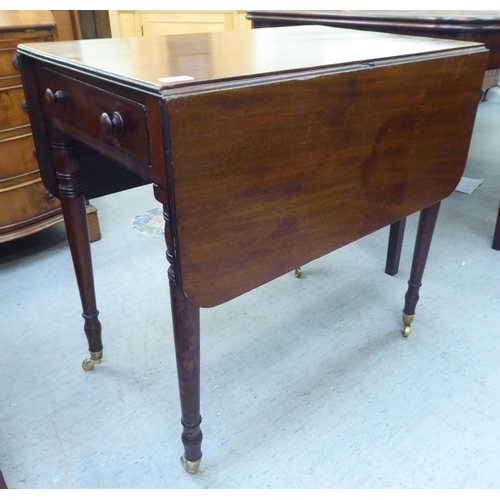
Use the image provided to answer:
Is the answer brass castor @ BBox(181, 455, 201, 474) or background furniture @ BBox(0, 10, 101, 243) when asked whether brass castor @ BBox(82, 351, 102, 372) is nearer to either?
brass castor @ BBox(181, 455, 201, 474)

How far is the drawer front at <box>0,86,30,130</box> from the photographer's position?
5.15 ft

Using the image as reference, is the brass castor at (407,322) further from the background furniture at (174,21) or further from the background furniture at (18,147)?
the background furniture at (174,21)

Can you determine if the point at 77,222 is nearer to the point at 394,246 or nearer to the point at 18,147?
the point at 18,147

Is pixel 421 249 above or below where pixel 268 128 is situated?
below

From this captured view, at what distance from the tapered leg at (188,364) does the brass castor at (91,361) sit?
16.3 inches

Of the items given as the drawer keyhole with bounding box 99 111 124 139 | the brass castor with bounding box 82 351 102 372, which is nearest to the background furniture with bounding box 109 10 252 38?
the brass castor with bounding box 82 351 102 372

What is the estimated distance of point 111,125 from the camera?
0.78 m

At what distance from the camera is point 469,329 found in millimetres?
1492

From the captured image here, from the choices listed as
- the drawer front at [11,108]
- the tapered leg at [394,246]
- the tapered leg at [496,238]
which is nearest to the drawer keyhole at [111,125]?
the drawer front at [11,108]

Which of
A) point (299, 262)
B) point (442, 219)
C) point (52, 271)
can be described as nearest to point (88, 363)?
point (52, 271)

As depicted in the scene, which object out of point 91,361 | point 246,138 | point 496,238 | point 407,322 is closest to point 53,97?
point 246,138

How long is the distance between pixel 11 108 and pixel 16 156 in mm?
161

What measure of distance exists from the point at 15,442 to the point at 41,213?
3.04 feet
